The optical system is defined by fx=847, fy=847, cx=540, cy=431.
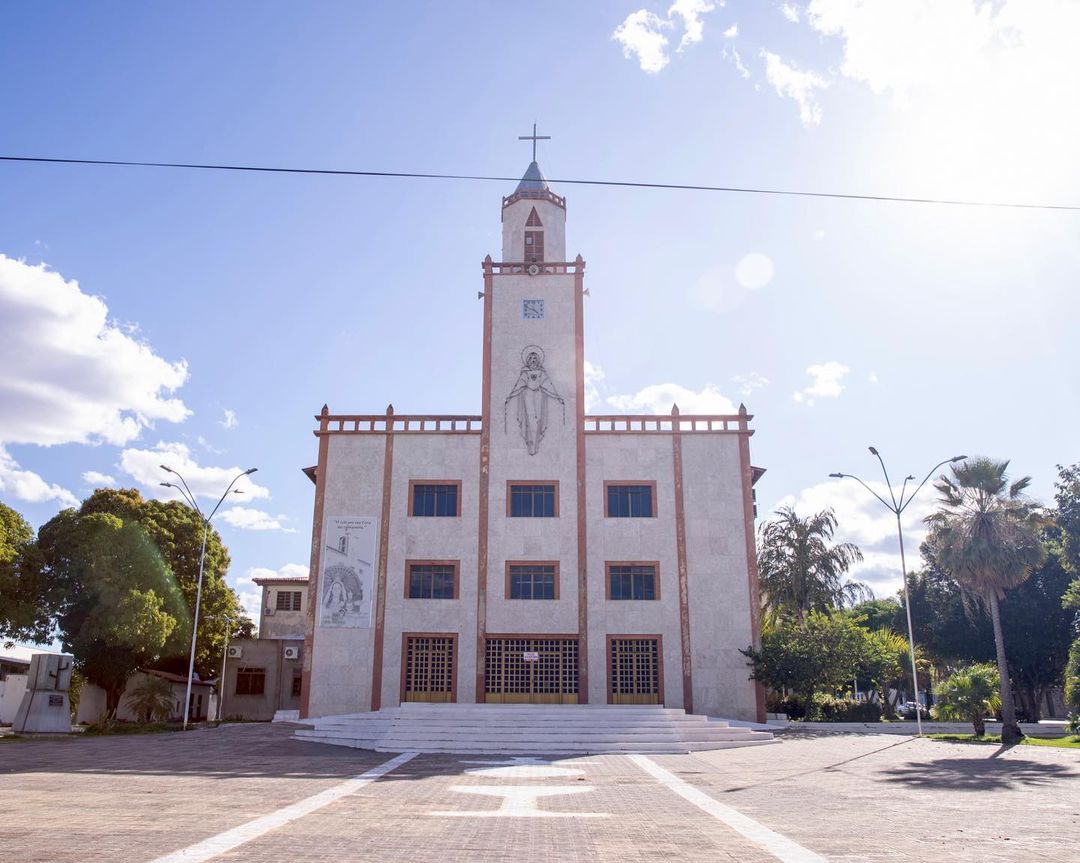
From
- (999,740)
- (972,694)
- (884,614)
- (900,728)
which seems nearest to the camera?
Result: (972,694)

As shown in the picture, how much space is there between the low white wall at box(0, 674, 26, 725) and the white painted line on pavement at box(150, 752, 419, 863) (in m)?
34.6

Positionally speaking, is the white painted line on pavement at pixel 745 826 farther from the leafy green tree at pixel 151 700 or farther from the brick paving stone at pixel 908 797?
the leafy green tree at pixel 151 700

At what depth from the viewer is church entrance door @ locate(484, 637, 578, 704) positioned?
111 ft

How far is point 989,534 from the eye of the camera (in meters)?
30.3

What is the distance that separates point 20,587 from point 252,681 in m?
17.4

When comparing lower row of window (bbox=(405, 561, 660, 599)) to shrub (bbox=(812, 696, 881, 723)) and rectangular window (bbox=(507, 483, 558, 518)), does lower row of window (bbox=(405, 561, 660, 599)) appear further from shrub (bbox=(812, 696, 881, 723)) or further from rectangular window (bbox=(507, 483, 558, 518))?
shrub (bbox=(812, 696, 881, 723))

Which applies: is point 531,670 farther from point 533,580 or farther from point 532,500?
point 532,500

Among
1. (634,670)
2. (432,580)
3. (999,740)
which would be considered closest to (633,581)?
(634,670)

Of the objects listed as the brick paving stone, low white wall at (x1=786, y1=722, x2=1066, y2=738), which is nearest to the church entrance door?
low white wall at (x1=786, y1=722, x2=1066, y2=738)

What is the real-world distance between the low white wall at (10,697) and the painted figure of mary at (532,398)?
2885 cm

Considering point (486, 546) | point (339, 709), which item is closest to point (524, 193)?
point (486, 546)

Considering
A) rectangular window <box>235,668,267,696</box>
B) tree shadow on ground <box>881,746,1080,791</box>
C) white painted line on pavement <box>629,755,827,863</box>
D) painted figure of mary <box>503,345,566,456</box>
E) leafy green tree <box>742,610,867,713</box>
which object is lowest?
tree shadow on ground <box>881,746,1080,791</box>

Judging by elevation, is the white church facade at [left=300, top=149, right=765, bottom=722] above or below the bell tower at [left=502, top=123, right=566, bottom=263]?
below

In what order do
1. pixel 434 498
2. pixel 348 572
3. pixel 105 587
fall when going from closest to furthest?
pixel 105 587, pixel 348 572, pixel 434 498
